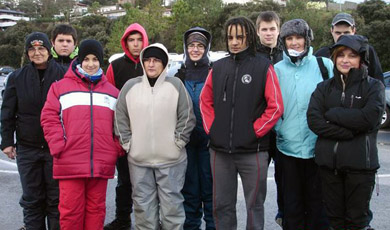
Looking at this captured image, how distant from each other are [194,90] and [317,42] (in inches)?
1119

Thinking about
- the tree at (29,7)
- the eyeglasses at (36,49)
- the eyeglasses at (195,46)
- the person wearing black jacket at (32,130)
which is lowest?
the person wearing black jacket at (32,130)

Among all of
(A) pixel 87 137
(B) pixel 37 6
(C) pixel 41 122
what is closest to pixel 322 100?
(A) pixel 87 137

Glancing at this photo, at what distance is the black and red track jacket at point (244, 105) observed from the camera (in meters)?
3.21

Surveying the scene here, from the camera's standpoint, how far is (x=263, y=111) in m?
3.30

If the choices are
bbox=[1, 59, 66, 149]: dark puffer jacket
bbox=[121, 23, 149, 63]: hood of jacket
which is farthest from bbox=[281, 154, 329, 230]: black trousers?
bbox=[1, 59, 66, 149]: dark puffer jacket

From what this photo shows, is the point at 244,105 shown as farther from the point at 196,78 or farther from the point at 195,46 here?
the point at 195,46

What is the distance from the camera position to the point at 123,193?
4.23 metres

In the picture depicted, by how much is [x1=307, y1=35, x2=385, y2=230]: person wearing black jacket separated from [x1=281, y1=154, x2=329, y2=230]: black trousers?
0.17m

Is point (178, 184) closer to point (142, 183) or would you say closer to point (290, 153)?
point (142, 183)

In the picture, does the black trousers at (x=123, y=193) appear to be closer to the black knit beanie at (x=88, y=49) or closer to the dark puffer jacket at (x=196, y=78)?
the dark puffer jacket at (x=196, y=78)

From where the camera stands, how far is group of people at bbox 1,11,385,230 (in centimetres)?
318

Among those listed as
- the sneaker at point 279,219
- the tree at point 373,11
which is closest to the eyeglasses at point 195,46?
the sneaker at point 279,219

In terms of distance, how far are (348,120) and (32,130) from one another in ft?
9.34

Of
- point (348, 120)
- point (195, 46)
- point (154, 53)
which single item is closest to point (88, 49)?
point (154, 53)
